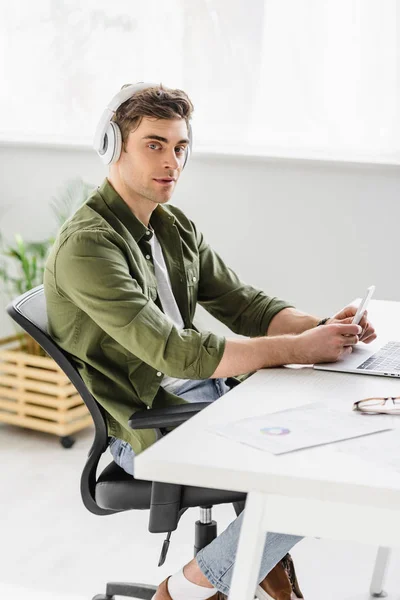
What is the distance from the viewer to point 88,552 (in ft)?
8.03

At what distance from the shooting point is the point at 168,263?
6.71 feet

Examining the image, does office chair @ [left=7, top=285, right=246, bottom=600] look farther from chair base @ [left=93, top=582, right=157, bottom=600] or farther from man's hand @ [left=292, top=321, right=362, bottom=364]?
chair base @ [left=93, top=582, right=157, bottom=600]

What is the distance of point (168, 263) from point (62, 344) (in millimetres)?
393

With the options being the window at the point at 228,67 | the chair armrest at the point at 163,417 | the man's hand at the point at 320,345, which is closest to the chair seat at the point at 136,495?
the chair armrest at the point at 163,417

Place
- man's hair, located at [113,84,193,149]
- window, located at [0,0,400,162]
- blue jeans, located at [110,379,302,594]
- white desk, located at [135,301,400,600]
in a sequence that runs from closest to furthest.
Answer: white desk, located at [135,301,400,600], blue jeans, located at [110,379,302,594], man's hair, located at [113,84,193,149], window, located at [0,0,400,162]

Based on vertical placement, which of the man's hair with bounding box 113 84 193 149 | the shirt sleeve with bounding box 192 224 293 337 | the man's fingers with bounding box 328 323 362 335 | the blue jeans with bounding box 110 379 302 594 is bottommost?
the blue jeans with bounding box 110 379 302 594

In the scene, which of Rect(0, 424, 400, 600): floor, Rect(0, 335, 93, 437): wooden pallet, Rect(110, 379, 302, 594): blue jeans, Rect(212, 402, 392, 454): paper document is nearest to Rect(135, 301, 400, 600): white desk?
Rect(212, 402, 392, 454): paper document

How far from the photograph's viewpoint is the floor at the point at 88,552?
2270 millimetres

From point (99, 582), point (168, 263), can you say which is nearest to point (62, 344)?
point (168, 263)

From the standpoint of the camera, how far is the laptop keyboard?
1.69 meters

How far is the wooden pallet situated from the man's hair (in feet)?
4.83

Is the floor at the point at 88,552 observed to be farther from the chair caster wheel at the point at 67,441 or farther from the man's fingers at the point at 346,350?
the man's fingers at the point at 346,350

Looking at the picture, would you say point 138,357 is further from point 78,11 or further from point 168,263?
point 78,11

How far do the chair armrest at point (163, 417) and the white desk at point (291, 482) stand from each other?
1.21ft
